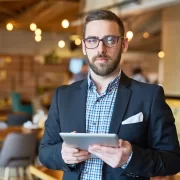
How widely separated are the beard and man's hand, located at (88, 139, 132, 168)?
341 millimetres

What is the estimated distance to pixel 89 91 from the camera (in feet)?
6.20

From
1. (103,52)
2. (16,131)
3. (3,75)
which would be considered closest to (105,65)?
(103,52)

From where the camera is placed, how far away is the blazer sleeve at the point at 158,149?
1.64m

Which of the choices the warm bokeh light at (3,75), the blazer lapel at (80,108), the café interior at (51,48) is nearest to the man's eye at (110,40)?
the blazer lapel at (80,108)

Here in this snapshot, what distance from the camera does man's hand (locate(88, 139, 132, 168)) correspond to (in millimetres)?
1543

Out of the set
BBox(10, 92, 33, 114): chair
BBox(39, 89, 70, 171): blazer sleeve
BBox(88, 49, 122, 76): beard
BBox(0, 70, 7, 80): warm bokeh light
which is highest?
BBox(88, 49, 122, 76): beard

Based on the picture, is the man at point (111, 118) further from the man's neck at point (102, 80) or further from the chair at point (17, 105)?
the chair at point (17, 105)

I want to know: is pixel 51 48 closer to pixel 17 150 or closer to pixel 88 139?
pixel 17 150

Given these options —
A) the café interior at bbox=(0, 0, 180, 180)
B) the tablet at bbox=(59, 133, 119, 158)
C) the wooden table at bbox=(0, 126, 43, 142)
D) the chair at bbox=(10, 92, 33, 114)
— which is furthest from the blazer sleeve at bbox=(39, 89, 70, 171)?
the chair at bbox=(10, 92, 33, 114)

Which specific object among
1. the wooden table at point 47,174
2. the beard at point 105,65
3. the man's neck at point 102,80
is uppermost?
the beard at point 105,65

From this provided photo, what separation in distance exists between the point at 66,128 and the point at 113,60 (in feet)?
1.19

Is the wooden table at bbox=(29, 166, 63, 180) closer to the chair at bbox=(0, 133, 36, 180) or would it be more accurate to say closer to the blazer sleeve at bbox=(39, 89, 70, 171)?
the blazer sleeve at bbox=(39, 89, 70, 171)

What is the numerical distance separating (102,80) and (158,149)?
38 centimetres

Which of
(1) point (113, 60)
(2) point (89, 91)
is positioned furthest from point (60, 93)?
(1) point (113, 60)
